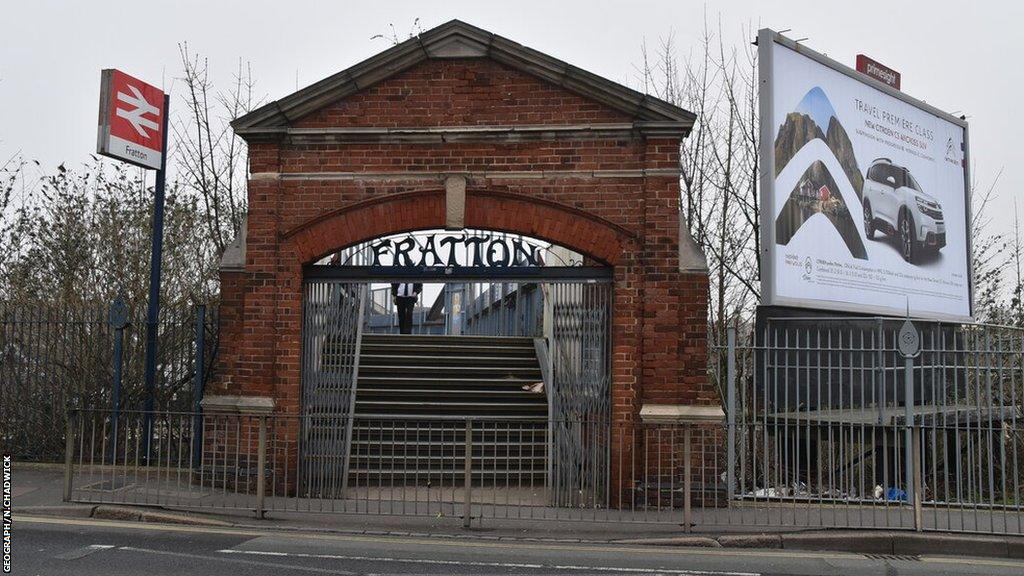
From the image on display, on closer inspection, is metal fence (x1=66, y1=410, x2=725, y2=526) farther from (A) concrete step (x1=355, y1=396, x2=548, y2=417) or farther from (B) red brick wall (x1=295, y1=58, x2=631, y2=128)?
(B) red brick wall (x1=295, y1=58, x2=631, y2=128)

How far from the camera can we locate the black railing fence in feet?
43.2

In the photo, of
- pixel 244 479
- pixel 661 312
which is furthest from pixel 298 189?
pixel 661 312

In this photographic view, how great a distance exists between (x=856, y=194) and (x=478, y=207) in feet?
20.1

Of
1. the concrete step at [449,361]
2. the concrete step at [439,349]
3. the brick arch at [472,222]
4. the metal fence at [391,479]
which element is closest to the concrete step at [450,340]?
the concrete step at [439,349]

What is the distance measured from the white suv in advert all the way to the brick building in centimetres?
468

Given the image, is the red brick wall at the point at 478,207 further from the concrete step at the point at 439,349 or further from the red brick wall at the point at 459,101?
the concrete step at the point at 439,349

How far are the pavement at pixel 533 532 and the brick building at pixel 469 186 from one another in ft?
6.04

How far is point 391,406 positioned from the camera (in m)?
14.9

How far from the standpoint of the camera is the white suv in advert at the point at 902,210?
14539 millimetres

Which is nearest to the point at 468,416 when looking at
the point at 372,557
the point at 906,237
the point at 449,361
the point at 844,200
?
the point at 372,557

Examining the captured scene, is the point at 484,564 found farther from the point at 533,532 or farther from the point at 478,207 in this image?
the point at 478,207

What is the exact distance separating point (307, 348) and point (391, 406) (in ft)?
11.4

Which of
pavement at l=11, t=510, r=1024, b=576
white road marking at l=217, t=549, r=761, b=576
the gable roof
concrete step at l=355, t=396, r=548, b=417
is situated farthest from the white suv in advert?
white road marking at l=217, t=549, r=761, b=576

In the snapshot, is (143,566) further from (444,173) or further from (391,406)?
A: (391,406)
